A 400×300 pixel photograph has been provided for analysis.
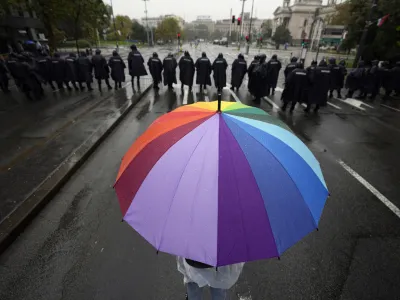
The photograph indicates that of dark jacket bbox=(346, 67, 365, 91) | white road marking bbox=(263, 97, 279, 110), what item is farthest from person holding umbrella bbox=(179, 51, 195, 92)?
dark jacket bbox=(346, 67, 365, 91)

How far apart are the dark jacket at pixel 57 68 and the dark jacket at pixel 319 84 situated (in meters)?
10.8

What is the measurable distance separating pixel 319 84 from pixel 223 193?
8.82m

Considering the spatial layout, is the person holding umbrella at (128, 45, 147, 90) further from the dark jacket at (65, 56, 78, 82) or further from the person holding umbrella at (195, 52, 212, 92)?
the person holding umbrella at (195, 52, 212, 92)

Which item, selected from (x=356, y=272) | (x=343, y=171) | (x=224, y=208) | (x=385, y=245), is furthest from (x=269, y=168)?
(x=343, y=171)

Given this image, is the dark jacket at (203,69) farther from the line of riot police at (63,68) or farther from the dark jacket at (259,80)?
the line of riot police at (63,68)

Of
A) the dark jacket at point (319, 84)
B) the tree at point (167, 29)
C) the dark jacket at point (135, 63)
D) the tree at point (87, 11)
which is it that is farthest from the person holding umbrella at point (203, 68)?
the tree at point (167, 29)

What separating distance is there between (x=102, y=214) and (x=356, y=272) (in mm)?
3698

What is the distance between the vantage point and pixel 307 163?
61.5 inches

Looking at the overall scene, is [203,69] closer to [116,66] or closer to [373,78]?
[116,66]

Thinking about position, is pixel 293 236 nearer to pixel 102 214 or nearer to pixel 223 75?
pixel 102 214

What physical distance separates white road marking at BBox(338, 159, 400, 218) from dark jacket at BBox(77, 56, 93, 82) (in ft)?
35.7

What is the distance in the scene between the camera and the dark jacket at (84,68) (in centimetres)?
1069

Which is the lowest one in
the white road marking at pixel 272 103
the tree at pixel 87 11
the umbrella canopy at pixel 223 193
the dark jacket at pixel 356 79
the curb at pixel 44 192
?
the white road marking at pixel 272 103

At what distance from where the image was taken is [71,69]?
1070cm
